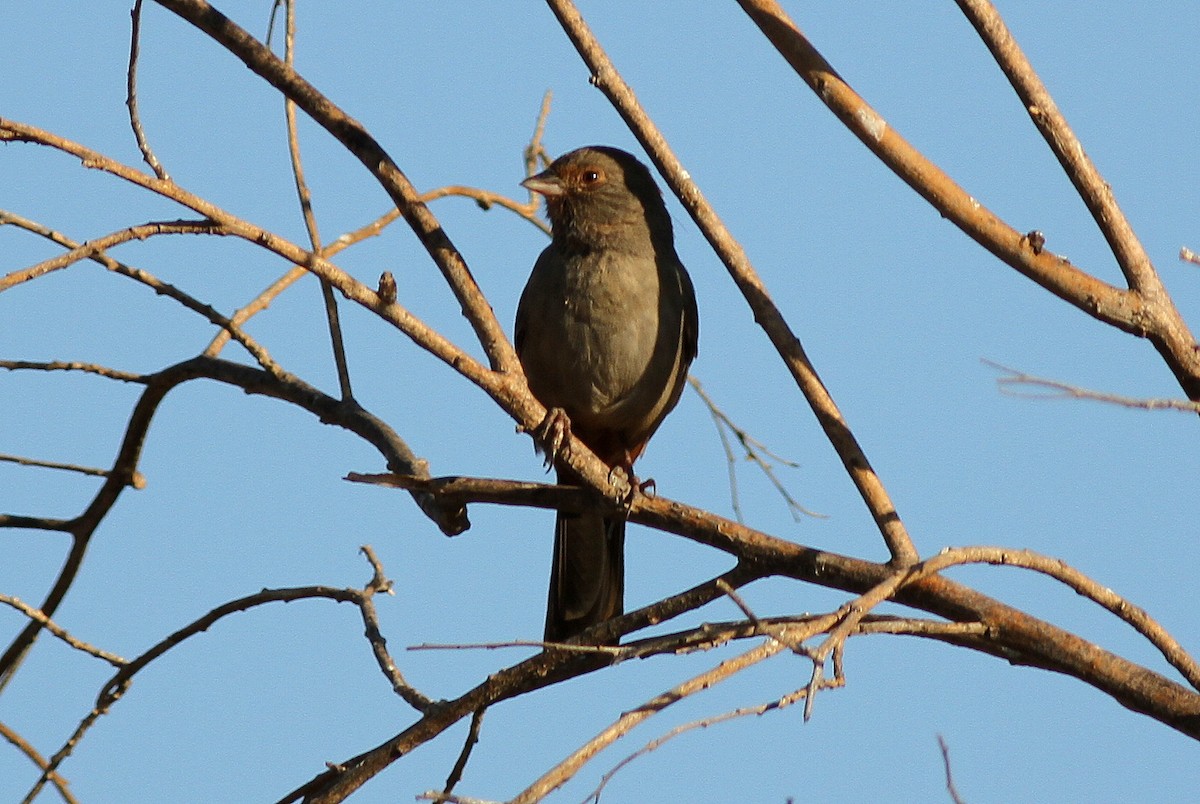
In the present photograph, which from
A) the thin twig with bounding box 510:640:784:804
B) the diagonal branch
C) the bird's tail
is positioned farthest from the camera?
the bird's tail

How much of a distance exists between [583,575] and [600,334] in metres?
1.06

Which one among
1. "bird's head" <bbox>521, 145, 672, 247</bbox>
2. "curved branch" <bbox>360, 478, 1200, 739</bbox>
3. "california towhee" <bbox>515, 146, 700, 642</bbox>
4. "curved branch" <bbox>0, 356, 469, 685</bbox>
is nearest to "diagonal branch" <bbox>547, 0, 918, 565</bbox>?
"curved branch" <bbox>360, 478, 1200, 739</bbox>

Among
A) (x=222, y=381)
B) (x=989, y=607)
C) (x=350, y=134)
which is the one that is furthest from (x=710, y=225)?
(x=222, y=381)

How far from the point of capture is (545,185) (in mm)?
6238

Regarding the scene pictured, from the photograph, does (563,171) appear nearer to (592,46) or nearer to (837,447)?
(592,46)

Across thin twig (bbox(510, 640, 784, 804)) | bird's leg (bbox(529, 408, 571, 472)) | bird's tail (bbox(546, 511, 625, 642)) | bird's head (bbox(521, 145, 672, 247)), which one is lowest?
thin twig (bbox(510, 640, 784, 804))

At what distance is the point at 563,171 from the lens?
248 inches

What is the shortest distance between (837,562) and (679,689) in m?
0.97

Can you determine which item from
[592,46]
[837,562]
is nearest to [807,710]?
[837,562]

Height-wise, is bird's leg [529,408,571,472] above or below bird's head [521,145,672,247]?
below

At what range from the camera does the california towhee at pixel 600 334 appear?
5.82 m

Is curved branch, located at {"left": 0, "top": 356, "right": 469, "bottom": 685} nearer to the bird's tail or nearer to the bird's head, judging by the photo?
the bird's tail

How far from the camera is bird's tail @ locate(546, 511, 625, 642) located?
5.96m

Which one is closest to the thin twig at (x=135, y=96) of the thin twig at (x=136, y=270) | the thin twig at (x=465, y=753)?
the thin twig at (x=136, y=270)
